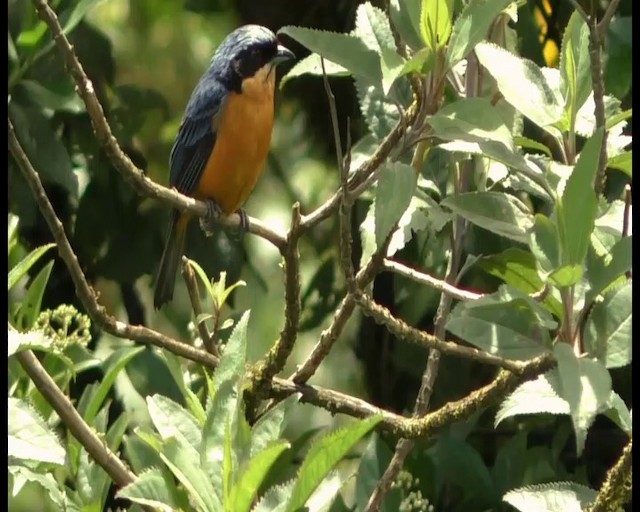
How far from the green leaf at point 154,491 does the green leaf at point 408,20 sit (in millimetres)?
735

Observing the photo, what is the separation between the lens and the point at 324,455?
1.46m

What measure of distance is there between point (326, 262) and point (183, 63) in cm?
78

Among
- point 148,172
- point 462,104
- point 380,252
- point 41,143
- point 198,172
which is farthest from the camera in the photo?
point 198,172

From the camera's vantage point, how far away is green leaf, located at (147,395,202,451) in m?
1.67

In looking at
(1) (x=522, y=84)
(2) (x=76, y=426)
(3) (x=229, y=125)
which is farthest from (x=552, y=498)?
(3) (x=229, y=125)

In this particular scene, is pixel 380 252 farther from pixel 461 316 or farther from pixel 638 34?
pixel 638 34

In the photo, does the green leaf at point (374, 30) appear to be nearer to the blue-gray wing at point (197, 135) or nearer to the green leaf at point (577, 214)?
the green leaf at point (577, 214)

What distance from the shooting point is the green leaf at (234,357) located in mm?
1667

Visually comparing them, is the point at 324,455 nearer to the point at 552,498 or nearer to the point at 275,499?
the point at 275,499

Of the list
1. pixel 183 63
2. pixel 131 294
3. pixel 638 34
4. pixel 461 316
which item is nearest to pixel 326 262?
pixel 131 294

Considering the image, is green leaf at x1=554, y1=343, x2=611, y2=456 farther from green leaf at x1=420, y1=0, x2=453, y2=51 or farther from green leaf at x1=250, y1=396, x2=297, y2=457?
green leaf at x1=420, y1=0, x2=453, y2=51

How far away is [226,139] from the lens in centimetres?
370

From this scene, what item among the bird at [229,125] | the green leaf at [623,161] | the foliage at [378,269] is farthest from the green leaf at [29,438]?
the bird at [229,125]

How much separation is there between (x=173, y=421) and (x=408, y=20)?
0.69m
